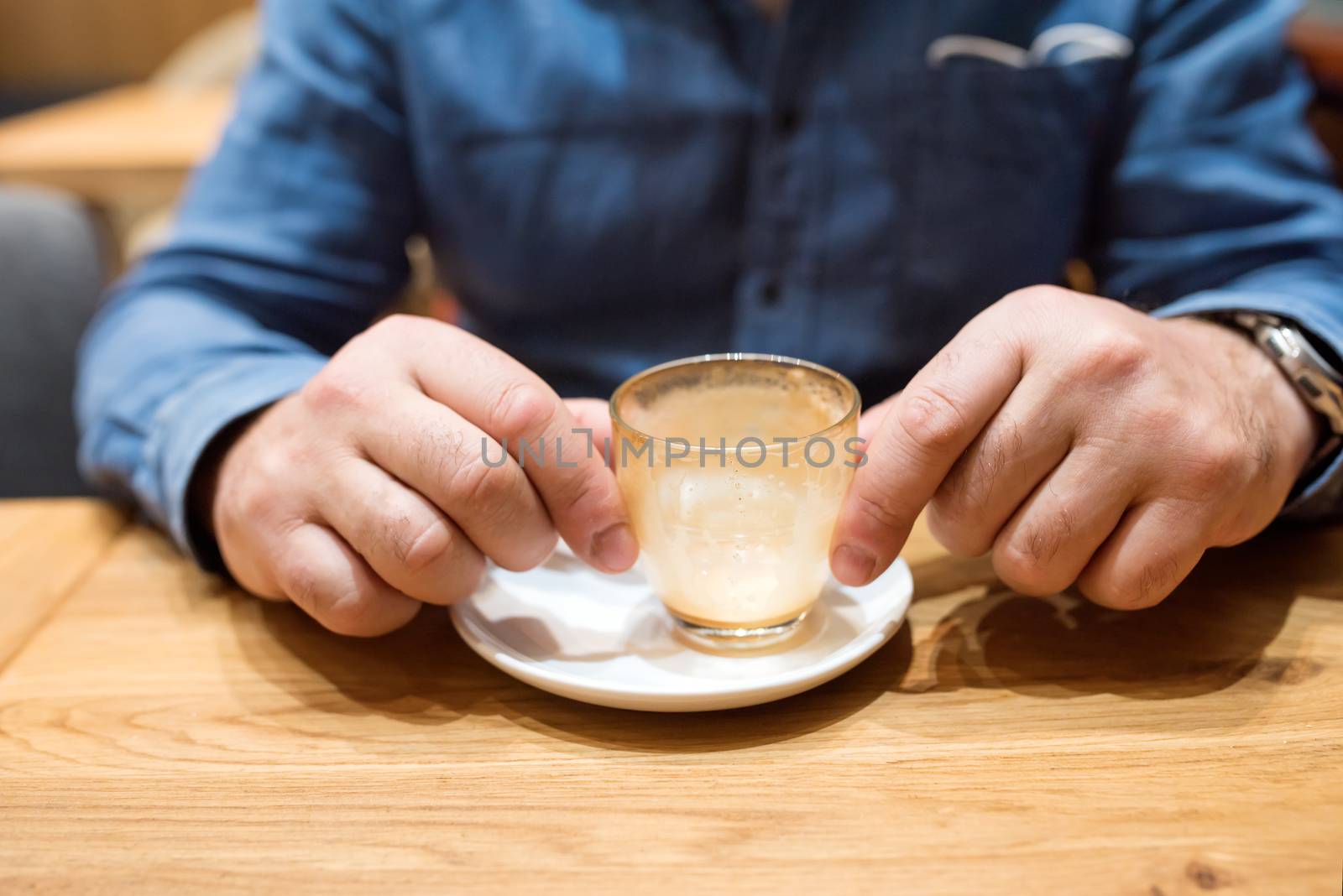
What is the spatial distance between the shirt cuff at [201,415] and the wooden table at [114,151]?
1.31m

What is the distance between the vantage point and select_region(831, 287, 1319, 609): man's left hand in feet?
1.80

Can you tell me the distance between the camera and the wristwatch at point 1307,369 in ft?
2.14

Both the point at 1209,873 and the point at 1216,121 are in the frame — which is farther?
the point at 1216,121

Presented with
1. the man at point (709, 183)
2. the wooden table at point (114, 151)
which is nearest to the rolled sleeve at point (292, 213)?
the man at point (709, 183)

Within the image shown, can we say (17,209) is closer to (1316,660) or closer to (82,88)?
(1316,660)

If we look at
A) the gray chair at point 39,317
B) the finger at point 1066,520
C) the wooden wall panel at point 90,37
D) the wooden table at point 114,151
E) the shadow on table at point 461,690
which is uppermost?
the finger at point 1066,520

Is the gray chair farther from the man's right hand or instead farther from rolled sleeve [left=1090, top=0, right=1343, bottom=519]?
rolled sleeve [left=1090, top=0, right=1343, bottom=519]

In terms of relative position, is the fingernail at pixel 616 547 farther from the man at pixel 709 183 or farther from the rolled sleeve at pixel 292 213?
the rolled sleeve at pixel 292 213

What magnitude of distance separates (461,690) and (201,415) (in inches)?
11.1

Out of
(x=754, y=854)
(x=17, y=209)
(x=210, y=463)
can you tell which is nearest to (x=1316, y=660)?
(x=754, y=854)

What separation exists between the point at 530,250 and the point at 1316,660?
2.26 ft

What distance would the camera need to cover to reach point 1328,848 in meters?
0.44

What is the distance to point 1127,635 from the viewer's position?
612mm

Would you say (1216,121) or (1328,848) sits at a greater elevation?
(1216,121)
